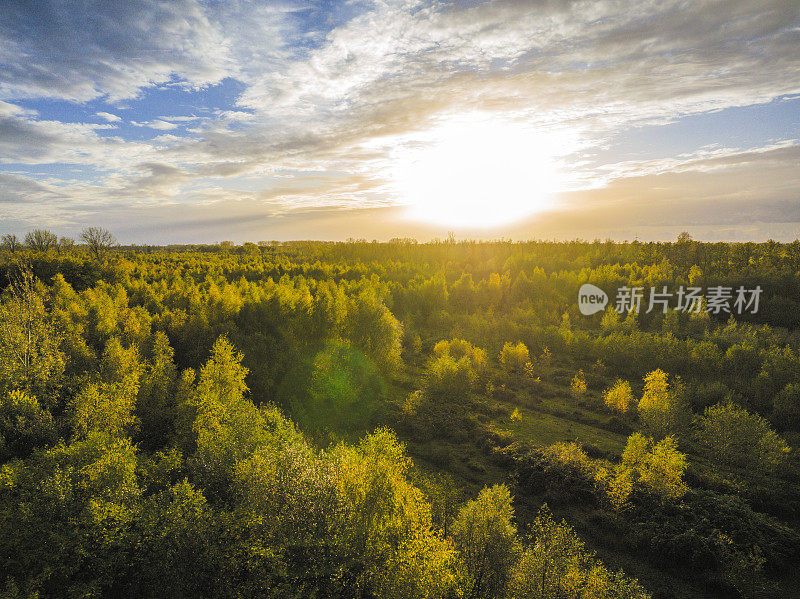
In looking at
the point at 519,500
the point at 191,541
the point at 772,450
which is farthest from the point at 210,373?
the point at 772,450

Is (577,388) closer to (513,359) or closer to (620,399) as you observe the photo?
(620,399)

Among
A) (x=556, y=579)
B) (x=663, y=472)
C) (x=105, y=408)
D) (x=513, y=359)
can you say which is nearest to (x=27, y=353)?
(x=105, y=408)

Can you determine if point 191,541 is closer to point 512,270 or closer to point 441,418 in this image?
point 441,418

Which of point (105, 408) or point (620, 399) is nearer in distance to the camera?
point (105, 408)

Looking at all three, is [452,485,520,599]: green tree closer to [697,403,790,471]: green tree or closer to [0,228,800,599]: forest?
[0,228,800,599]: forest

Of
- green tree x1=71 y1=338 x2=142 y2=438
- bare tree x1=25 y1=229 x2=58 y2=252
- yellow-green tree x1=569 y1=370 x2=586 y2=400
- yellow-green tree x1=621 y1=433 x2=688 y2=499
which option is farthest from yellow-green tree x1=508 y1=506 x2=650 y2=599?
bare tree x1=25 y1=229 x2=58 y2=252

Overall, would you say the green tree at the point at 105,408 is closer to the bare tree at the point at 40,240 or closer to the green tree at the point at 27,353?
the green tree at the point at 27,353

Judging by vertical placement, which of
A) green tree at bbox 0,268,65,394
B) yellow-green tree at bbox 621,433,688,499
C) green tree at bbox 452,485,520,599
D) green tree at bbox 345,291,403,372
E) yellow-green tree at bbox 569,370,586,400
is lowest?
yellow-green tree at bbox 569,370,586,400

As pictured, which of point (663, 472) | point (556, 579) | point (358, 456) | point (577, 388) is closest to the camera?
point (556, 579)
